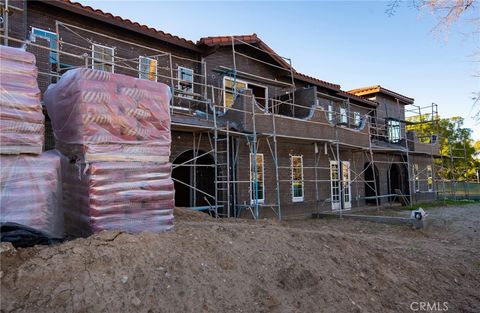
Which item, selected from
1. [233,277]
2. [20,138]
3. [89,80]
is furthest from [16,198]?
[233,277]

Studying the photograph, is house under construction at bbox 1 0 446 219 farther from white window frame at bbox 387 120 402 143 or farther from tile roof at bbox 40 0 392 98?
white window frame at bbox 387 120 402 143

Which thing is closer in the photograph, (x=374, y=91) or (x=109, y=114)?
(x=109, y=114)

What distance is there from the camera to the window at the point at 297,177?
1564 centimetres

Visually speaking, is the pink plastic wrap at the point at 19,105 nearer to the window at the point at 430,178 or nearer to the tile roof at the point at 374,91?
the tile roof at the point at 374,91

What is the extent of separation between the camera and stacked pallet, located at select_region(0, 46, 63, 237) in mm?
5051

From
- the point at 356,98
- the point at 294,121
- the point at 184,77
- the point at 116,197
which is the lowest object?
the point at 116,197

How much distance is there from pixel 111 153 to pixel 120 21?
22.5ft

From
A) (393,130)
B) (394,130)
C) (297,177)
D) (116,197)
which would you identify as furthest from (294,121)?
(394,130)

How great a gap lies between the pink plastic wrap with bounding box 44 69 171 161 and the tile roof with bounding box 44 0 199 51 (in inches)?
185

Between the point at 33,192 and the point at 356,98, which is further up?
the point at 356,98

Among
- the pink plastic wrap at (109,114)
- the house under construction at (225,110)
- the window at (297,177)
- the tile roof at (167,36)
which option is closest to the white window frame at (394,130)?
the house under construction at (225,110)

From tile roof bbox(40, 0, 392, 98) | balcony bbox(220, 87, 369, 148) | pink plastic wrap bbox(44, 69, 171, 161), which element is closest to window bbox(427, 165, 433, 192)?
balcony bbox(220, 87, 369, 148)

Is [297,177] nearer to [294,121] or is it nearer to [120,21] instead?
[294,121]

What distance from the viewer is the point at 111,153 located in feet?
18.8
